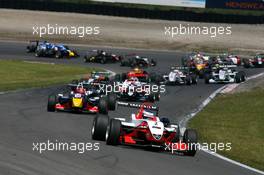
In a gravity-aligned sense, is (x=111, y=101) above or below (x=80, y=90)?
below

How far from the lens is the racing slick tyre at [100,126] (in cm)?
1684

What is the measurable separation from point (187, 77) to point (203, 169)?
2202 centimetres

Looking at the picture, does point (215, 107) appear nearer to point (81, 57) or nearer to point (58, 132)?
point (58, 132)

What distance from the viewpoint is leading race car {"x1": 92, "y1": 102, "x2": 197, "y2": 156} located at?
1638cm

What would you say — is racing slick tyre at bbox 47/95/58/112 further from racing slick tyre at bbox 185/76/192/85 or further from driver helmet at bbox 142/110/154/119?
racing slick tyre at bbox 185/76/192/85

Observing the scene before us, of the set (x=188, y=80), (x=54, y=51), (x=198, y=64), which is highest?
(x=188, y=80)

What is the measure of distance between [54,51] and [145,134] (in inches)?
1361

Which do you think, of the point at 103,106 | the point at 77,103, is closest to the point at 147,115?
the point at 103,106

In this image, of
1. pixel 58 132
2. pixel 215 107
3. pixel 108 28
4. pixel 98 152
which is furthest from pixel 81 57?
pixel 98 152
